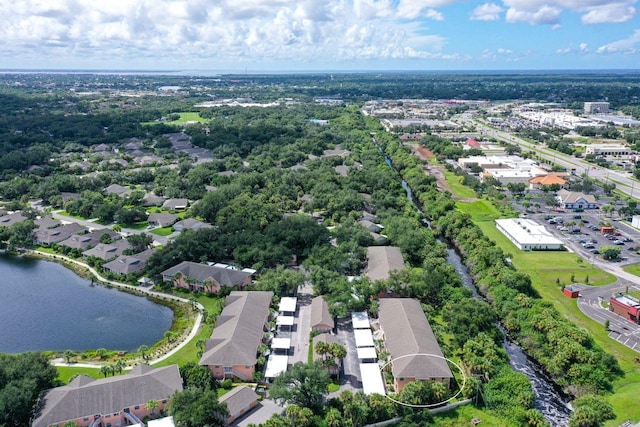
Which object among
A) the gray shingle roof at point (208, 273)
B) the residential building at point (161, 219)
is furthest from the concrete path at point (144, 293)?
the residential building at point (161, 219)

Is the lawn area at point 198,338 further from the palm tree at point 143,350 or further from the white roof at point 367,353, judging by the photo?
the white roof at point 367,353

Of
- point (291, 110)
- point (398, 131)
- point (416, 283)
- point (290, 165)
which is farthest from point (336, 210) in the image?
point (291, 110)

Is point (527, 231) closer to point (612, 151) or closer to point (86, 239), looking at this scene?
point (86, 239)

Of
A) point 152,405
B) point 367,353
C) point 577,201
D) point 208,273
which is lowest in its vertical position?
point 367,353

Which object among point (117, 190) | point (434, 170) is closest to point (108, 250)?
point (117, 190)

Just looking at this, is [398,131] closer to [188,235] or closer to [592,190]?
[592,190]

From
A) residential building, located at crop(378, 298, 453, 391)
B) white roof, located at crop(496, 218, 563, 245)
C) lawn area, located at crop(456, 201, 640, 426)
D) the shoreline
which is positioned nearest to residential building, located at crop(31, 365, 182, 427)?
the shoreline

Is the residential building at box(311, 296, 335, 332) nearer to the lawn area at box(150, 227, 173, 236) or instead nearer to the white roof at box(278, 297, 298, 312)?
the white roof at box(278, 297, 298, 312)
